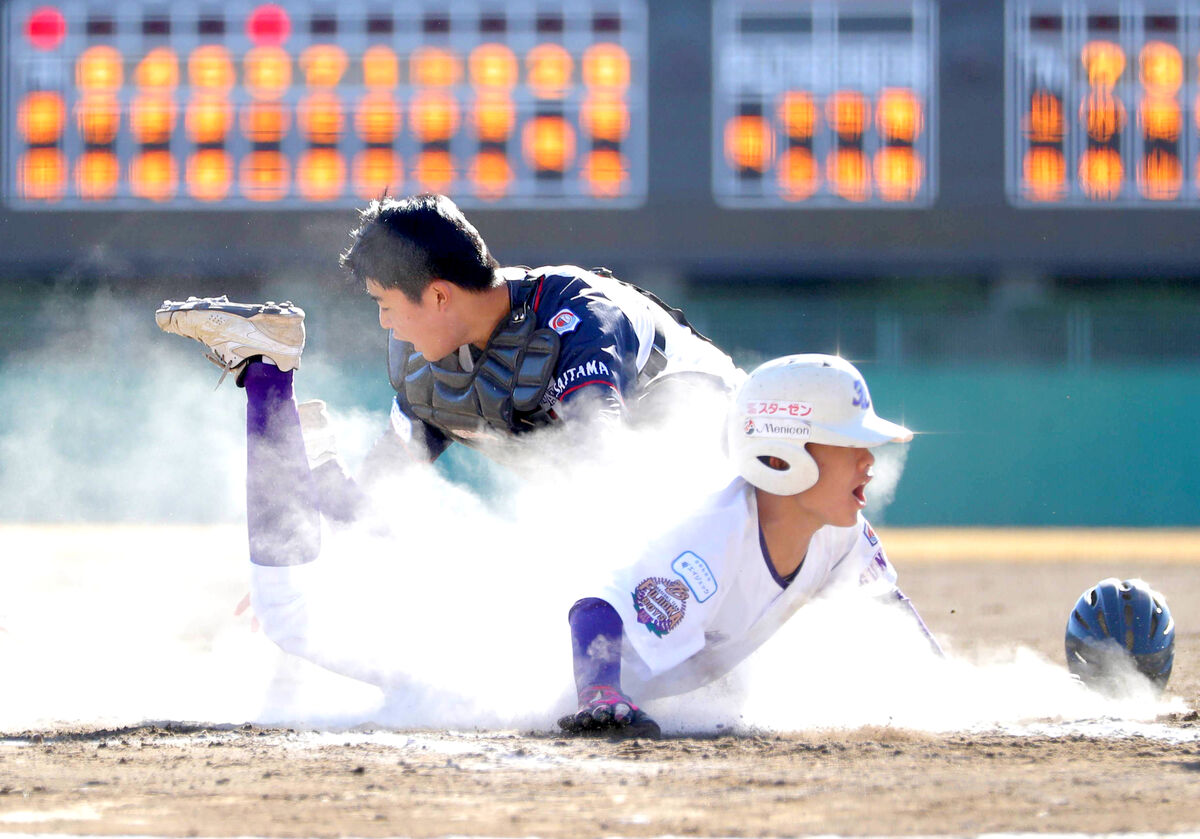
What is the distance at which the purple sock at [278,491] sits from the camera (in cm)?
425

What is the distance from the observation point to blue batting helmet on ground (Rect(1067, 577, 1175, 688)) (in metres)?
4.43

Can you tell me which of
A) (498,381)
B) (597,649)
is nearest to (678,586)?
(597,649)

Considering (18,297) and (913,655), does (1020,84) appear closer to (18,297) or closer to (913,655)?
(18,297)

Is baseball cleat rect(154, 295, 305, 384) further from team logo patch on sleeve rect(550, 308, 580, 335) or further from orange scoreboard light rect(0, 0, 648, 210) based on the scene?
orange scoreboard light rect(0, 0, 648, 210)

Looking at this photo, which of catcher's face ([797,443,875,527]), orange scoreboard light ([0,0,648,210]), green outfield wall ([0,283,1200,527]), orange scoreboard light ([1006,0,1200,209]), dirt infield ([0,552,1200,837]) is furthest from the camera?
orange scoreboard light ([1006,0,1200,209])

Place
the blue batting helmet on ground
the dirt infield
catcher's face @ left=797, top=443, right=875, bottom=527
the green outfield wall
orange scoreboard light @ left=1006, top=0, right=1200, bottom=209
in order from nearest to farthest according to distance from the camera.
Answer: the dirt infield, catcher's face @ left=797, top=443, right=875, bottom=527, the blue batting helmet on ground, the green outfield wall, orange scoreboard light @ left=1006, top=0, right=1200, bottom=209

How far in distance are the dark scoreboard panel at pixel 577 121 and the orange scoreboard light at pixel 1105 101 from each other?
0.08ft

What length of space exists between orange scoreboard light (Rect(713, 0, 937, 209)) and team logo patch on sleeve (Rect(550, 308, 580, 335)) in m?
11.9

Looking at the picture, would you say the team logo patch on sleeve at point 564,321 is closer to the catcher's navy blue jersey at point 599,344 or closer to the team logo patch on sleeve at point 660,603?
the catcher's navy blue jersey at point 599,344

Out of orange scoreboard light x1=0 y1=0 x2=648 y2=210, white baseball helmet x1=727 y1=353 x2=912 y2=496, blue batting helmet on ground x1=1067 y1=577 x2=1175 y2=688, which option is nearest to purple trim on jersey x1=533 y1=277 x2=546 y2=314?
white baseball helmet x1=727 y1=353 x2=912 y2=496

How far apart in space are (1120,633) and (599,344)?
1.79 m

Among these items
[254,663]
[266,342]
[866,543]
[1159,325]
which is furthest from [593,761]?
[1159,325]

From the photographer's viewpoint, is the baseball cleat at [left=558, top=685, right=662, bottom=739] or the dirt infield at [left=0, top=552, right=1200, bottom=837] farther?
the baseball cleat at [left=558, top=685, right=662, bottom=739]

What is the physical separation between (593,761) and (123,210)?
14.0 metres
